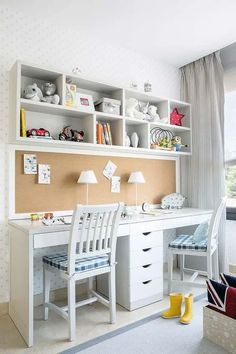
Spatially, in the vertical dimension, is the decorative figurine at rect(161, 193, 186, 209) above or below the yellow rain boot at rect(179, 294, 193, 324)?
above

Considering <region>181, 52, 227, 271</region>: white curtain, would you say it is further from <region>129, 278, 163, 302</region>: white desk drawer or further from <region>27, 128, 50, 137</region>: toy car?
<region>27, 128, 50, 137</region>: toy car

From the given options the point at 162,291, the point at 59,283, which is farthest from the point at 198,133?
the point at 59,283

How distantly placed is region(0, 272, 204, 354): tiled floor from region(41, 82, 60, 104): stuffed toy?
5.85 feet

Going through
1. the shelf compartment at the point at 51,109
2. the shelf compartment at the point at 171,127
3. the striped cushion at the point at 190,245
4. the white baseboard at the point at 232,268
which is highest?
Answer: the shelf compartment at the point at 171,127

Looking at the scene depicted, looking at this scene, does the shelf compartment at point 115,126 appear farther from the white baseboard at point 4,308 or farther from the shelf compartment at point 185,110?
the white baseboard at point 4,308

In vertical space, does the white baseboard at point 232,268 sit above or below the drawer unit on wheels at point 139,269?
below

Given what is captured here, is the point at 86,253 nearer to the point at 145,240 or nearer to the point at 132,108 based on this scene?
the point at 145,240

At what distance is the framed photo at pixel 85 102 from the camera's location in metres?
2.50

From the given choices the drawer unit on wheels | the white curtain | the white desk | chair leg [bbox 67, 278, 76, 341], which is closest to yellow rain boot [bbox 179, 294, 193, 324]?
the drawer unit on wheels

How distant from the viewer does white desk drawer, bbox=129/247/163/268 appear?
2.28m

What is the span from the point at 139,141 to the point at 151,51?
1.08 meters

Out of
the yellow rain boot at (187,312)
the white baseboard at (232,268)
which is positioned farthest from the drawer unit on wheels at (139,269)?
the white baseboard at (232,268)

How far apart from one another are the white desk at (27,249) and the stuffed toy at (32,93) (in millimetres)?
1011

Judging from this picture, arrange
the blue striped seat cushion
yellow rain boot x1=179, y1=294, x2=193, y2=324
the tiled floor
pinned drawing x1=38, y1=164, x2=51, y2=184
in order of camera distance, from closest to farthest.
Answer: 1. the tiled floor
2. the blue striped seat cushion
3. yellow rain boot x1=179, y1=294, x2=193, y2=324
4. pinned drawing x1=38, y1=164, x2=51, y2=184
